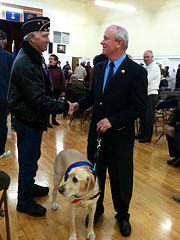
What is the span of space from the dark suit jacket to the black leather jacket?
0.38 m

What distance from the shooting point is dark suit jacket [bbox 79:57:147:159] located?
68.3 inches

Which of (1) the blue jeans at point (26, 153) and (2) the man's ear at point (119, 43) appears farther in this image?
(1) the blue jeans at point (26, 153)

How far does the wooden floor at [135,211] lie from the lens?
2.01 metres

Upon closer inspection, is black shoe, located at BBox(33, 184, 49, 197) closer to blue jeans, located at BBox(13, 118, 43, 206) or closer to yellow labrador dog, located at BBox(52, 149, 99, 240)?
blue jeans, located at BBox(13, 118, 43, 206)

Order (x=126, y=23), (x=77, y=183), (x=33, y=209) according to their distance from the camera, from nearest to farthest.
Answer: (x=77, y=183) → (x=33, y=209) → (x=126, y=23)

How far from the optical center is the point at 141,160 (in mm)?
3764

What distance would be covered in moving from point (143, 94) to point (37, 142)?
3.38ft

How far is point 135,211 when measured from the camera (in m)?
2.38

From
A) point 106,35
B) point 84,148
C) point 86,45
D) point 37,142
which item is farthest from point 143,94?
point 86,45

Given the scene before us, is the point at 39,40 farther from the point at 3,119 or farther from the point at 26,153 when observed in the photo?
the point at 3,119

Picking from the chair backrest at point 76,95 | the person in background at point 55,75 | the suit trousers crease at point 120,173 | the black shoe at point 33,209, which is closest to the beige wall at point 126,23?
the chair backrest at point 76,95

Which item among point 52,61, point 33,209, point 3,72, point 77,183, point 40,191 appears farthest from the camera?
point 52,61

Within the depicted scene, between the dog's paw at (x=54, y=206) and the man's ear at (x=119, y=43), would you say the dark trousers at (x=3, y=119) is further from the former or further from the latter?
the man's ear at (x=119, y=43)

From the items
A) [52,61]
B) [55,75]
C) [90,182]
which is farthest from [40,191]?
[52,61]
